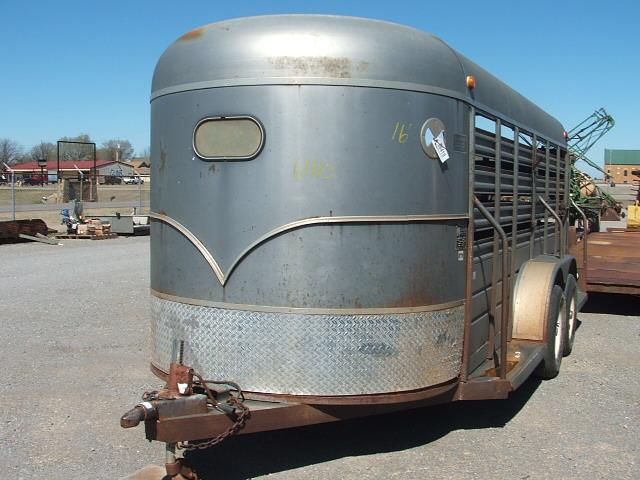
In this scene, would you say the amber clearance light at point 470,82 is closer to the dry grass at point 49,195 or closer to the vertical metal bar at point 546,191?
the vertical metal bar at point 546,191

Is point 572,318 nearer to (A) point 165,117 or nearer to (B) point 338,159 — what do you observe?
(B) point 338,159

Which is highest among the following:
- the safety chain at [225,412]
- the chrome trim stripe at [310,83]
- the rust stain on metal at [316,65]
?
the rust stain on metal at [316,65]

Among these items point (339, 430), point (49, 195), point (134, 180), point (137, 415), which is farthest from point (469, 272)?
point (134, 180)

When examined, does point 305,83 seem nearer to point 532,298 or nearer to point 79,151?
point 532,298

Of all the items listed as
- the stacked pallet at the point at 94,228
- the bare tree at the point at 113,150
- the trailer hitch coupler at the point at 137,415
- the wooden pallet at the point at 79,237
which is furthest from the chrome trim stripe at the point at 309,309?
the bare tree at the point at 113,150

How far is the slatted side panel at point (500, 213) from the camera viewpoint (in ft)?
15.0

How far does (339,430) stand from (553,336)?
2.06 meters

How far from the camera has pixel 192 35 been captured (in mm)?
4043

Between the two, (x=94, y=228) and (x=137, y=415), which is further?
(x=94, y=228)

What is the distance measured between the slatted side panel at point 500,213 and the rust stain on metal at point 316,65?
3.75 ft

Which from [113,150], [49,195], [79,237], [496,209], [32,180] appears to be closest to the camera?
[496,209]

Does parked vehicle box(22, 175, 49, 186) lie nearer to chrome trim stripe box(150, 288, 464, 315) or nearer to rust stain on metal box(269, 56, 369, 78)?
chrome trim stripe box(150, 288, 464, 315)

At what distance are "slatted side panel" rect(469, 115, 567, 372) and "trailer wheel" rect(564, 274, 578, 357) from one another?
0.40 m

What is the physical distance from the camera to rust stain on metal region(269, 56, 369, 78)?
371 cm
